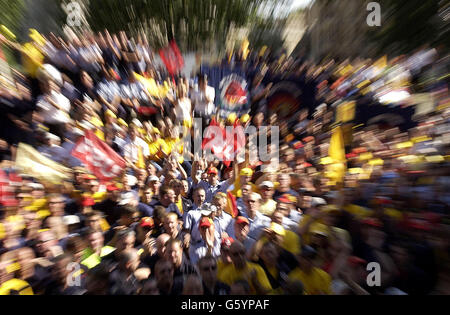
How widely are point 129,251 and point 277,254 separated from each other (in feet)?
2.84

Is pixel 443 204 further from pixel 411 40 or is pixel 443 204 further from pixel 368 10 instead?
pixel 368 10

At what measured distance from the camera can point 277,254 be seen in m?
1.38

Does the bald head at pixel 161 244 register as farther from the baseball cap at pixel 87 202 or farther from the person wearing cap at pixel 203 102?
the person wearing cap at pixel 203 102

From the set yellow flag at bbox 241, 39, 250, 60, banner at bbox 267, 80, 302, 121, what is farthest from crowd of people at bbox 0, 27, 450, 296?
yellow flag at bbox 241, 39, 250, 60

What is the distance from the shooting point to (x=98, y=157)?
2.05 metres

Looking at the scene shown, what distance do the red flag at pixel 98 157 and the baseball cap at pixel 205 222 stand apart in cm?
96

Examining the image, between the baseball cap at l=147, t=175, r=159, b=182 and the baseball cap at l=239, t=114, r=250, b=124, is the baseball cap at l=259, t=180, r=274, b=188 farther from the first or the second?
the baseball cap at l=239, t=114, r=250, b=124

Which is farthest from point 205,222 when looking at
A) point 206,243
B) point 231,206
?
point 231,206

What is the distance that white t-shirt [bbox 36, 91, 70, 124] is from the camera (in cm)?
197

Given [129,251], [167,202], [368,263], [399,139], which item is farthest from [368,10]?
[129,251]

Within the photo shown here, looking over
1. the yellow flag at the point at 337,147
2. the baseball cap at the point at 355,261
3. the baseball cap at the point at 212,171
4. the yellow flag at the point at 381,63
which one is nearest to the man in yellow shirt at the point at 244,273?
the baseball cap at the point at 355,261

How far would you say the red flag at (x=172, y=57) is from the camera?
360cm

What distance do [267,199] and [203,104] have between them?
1.46 metres

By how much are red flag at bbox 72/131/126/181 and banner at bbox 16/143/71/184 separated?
173 mm
